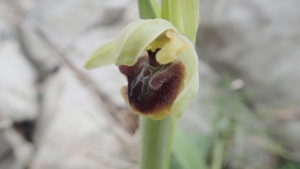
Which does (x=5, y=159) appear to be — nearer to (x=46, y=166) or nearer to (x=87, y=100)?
(x=46, y=166)

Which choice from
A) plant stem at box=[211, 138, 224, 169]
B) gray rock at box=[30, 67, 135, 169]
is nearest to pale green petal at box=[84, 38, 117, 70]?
plant stem at box=[211, 138, 224, 169]

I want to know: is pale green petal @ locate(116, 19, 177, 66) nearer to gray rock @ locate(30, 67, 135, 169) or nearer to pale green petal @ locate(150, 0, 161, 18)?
pale green petal @ locate(150, 0, 161, 18)

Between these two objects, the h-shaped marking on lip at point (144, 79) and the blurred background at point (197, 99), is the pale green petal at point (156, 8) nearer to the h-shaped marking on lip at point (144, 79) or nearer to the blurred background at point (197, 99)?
the h-shaped marking on lip at point (144, 79)

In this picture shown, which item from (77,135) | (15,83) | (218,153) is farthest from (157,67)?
(15,83)

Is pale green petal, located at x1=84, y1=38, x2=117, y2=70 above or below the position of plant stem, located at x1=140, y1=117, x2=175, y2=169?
above

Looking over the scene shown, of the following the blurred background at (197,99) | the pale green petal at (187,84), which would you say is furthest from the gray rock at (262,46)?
the pale green petal at (187,84)

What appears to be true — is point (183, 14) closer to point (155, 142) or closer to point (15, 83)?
point (155, 142)

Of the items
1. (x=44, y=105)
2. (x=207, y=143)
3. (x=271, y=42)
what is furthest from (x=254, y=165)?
(x=44, y=105)
